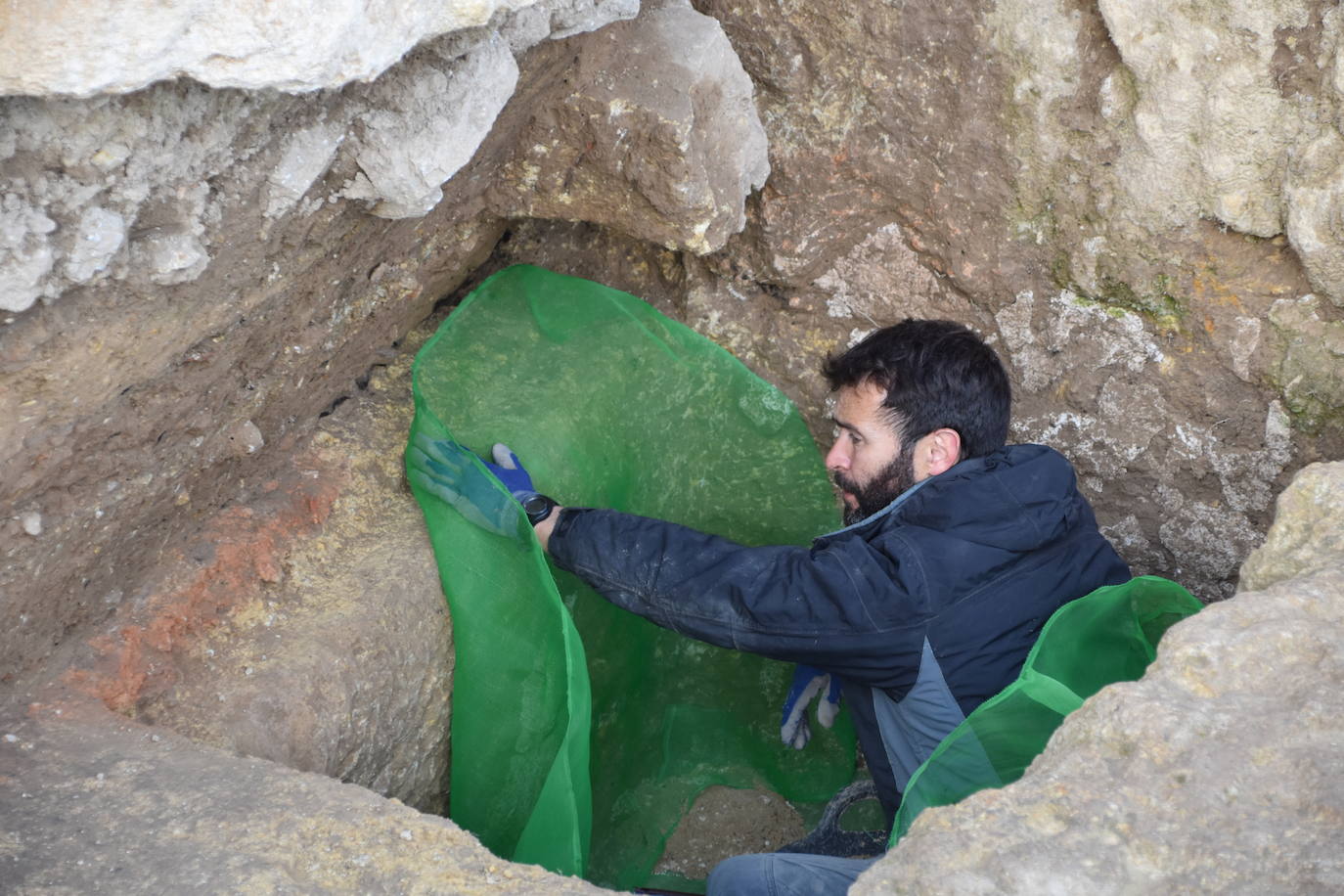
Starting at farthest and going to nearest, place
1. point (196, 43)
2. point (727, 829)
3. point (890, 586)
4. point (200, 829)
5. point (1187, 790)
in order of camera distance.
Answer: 1. point (727, 829)
2. point (890, 586)
3. point (200, 829)
4. point (1187, 790)
5. point (196, 43)

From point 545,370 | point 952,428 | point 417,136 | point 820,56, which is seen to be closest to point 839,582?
point 952,428

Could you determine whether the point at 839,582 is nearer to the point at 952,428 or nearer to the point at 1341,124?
the point at 952,428

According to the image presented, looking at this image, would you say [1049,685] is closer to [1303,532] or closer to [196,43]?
[1303,532]

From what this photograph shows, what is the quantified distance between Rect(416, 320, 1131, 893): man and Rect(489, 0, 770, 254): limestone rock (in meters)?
0.51

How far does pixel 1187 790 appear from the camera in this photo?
3.62ft

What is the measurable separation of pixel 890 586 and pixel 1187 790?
667mm

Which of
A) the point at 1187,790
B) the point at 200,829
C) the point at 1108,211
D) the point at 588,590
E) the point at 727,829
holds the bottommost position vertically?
the point at 727,829

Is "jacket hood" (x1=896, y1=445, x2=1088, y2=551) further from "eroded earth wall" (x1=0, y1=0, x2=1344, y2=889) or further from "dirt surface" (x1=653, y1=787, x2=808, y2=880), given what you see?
"dirt surface" (x1=653, y1=787, x2=808, y2=880)

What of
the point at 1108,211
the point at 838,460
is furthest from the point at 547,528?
the point at 1108,211

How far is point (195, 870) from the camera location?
1.31 m

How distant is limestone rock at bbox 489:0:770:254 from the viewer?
1.91 meters

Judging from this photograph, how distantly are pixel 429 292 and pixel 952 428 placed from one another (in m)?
0.99

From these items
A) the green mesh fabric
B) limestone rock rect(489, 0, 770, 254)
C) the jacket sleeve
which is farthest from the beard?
limestone rock rect(489, 0, 770, 254)

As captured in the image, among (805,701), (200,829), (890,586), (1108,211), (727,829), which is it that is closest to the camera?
→ (200,829)
